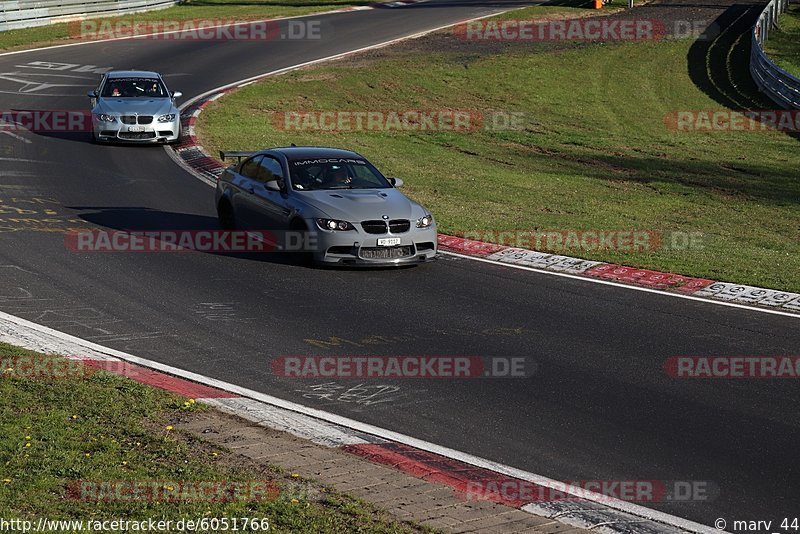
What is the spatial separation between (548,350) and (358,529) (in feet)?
17.1

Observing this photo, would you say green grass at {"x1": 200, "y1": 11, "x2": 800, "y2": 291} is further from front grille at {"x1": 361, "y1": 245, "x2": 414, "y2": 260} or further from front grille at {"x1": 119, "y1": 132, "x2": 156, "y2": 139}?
front grille at {"x1": 361, "y1": 245, "x2": 414, "y2": 260}

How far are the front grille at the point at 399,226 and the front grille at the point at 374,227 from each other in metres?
0.10

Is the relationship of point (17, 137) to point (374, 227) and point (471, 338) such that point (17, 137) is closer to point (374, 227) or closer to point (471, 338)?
point (374, 227)

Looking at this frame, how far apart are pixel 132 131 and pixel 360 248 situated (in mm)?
12236

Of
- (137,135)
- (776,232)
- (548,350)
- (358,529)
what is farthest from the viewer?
(137,135)

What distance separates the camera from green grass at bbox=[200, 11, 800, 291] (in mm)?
19844

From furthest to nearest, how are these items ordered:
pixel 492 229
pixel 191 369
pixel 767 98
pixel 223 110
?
1. pixel 767 98
2. pixel 223 110
3. pixel 492 229
4. pixel 191 369

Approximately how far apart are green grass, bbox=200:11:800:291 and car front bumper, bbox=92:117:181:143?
3.55 ft

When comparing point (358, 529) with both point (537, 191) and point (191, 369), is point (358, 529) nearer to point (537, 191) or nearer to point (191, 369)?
point (191, 369)

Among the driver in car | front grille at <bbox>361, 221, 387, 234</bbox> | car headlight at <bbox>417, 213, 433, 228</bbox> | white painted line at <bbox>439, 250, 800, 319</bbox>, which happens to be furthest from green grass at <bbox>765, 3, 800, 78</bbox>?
front grille at <bbox>361, 221, 387, 234</bbox>

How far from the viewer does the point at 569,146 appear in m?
30.2

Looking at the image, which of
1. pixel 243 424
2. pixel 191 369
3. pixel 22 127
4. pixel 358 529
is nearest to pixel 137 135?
pixel 22 127

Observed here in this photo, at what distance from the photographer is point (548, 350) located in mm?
11891

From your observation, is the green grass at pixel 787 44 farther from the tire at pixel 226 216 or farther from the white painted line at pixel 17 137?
the tire at pixel 226 216
